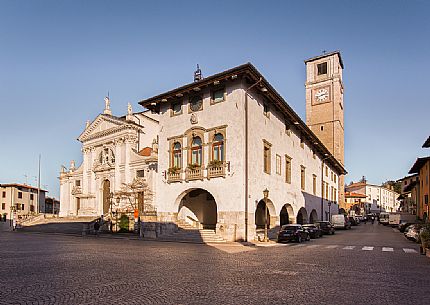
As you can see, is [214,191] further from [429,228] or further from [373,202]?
[373,202]

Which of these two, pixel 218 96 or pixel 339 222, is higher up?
pixel 218 96

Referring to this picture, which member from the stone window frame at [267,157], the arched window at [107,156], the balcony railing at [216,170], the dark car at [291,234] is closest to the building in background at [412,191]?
the stone window frame at [267,157]

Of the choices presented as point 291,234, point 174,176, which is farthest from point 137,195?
point 291,234

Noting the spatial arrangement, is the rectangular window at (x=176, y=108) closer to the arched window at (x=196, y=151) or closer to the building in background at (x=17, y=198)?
the arched window at (x=196, y=151)

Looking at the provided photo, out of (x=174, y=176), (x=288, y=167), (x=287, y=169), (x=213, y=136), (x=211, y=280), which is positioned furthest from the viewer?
(x=288, y=167)

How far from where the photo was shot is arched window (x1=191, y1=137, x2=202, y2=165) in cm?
2809

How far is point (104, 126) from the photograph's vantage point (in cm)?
4856

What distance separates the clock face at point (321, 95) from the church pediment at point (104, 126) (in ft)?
105

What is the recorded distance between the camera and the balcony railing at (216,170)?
2602cm

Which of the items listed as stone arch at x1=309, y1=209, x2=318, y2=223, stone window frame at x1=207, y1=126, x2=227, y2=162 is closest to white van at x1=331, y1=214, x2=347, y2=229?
stone arch at x1=309, y1=209, x2=318, y2=223

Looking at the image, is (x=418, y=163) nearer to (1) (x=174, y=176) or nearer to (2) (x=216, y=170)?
(2) (x=216, y=170)

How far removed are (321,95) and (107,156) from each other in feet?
118

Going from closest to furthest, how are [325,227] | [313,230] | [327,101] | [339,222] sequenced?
[313,230] < [325,227] < [339,222] < [327,101]

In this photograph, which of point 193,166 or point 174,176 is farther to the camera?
point 174,176
